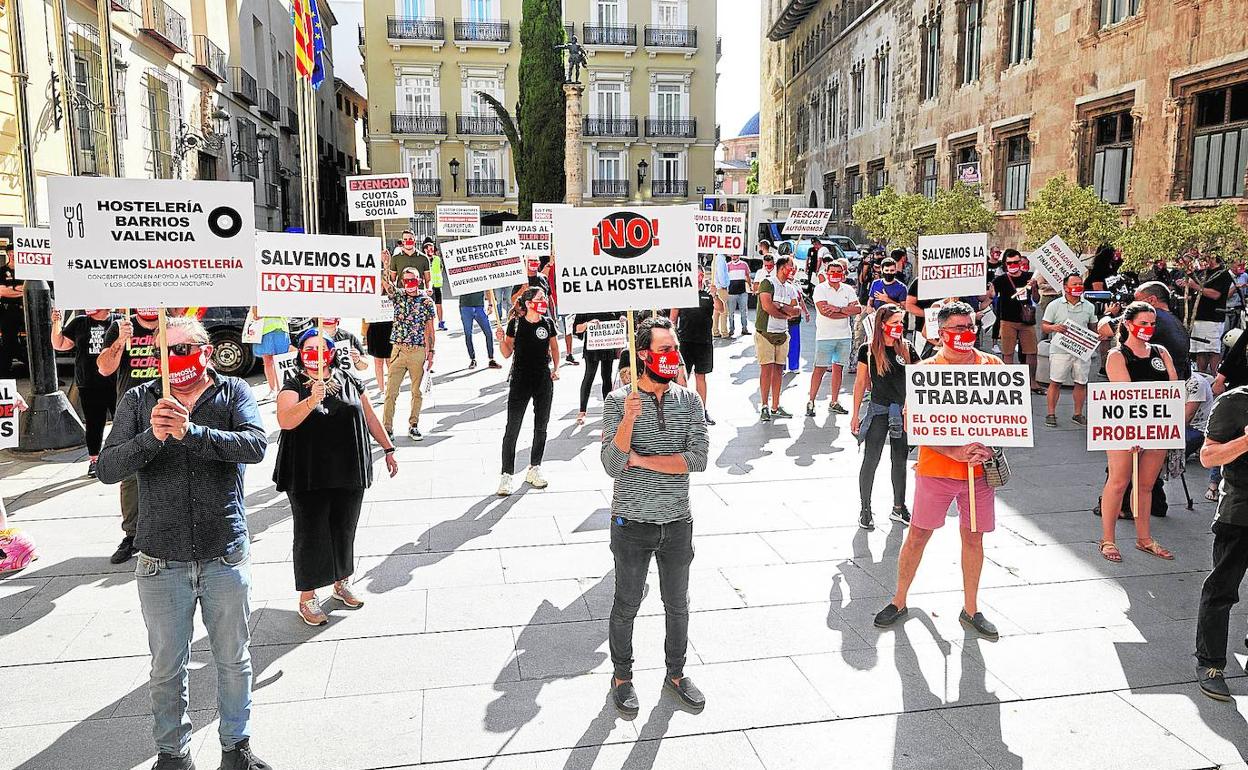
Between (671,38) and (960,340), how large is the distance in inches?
1679

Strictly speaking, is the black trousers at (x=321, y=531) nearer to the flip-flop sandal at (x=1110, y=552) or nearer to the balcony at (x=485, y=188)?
the flip-flop sandal at (x=1110, y=552)

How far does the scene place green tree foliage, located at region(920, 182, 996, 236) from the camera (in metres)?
21.7

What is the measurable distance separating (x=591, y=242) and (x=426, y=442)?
5489mm

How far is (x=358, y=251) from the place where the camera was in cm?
574

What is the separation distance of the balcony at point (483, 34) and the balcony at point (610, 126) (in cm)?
542

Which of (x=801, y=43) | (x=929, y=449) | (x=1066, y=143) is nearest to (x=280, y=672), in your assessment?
(x=929, y=449)

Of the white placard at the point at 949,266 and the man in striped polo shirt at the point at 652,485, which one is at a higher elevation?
the white placard at the point at 949,266

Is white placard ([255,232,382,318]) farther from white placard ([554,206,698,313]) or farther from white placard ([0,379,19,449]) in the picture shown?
white placard ([0,379,19,449])

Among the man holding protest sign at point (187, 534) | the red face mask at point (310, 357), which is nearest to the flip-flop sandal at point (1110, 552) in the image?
the red face mask at point (310, 357)

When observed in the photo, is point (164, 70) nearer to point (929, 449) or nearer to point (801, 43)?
point (929, 449)

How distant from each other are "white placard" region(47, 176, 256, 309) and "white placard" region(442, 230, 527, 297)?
6899 millimetres

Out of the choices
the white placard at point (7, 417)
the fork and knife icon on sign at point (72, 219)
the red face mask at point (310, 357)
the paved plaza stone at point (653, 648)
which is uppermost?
the fork and knife icon on sign at point (72, 219)

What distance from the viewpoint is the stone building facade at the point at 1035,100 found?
16.5m

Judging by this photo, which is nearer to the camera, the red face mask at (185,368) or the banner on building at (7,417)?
the red face mask at (185,368)
